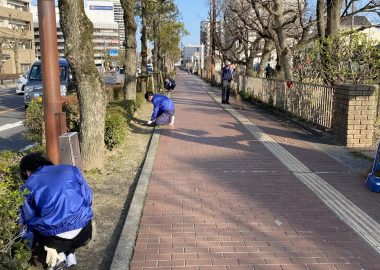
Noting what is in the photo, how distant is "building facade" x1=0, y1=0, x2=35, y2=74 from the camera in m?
60.9

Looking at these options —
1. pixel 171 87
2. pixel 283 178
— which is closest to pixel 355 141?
pixel 283 178

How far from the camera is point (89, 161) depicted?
650 cm

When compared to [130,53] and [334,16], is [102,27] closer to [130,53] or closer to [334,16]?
[130,53]

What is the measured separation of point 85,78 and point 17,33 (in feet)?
214

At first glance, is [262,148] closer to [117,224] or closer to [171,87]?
[117,224]

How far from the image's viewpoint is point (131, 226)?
443 centimetres

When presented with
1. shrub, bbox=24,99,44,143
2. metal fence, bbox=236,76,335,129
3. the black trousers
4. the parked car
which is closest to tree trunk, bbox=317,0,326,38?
metal fence, bbox=236,76,335,129

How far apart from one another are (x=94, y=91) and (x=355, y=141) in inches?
210

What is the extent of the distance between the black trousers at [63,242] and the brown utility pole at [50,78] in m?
1.43

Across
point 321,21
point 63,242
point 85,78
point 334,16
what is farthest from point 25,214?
point 321,21

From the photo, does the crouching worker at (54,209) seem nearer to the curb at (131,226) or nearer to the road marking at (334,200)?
the curb at (131,226)

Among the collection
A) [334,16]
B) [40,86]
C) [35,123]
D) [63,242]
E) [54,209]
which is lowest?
[63,242]

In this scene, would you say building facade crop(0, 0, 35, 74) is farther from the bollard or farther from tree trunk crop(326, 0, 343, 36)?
the bollard

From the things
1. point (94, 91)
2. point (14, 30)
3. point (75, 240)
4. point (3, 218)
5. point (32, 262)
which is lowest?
point (32, 262)
